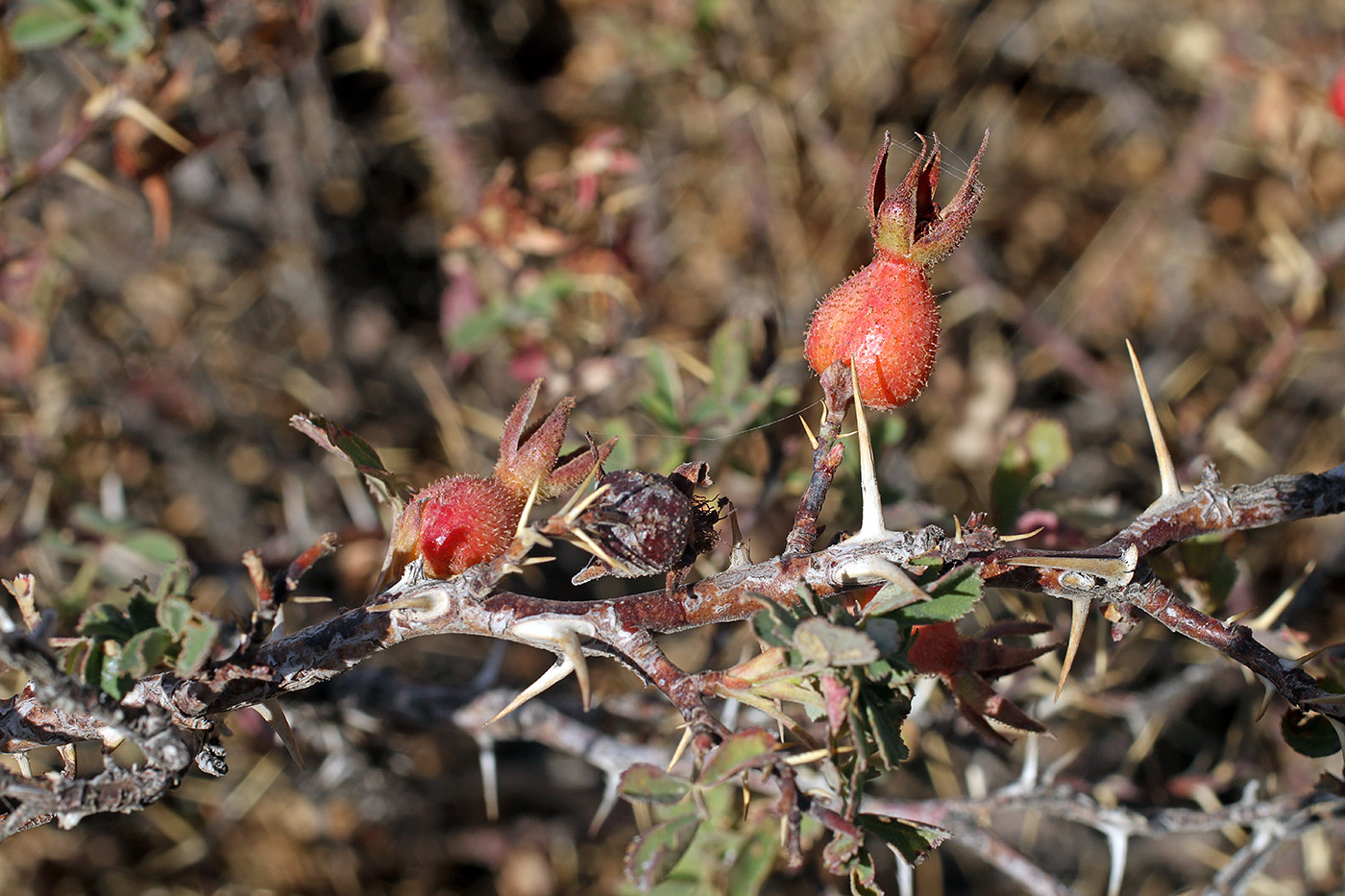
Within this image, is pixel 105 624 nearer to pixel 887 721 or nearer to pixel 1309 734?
pixel 887 721

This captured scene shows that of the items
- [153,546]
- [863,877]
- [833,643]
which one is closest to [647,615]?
[833,643]

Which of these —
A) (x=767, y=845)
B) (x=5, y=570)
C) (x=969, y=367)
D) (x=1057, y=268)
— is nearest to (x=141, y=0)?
(x=5, y=570)

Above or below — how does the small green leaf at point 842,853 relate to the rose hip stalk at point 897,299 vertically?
below

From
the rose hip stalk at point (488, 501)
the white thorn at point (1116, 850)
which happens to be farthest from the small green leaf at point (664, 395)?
the white thorn at point (1116, 850)

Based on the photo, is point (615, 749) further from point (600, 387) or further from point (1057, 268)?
point (1057, 268)

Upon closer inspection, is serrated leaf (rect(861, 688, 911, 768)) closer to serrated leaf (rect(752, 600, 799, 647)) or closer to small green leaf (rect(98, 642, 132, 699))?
serrated leaf (rect(752, 600, 799, 647))

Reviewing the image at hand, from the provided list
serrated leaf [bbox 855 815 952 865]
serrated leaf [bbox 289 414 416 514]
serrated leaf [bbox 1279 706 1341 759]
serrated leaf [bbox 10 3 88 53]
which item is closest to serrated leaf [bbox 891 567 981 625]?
serrated leaf [bbox 855 815 952 865]

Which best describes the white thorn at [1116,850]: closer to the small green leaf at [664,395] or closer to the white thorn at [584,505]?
the small green leaf at [664,395]
